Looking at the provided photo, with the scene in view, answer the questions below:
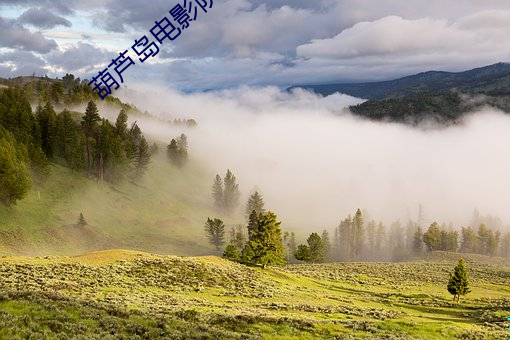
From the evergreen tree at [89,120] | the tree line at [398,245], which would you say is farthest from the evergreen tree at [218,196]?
the evergreen tree at [89,120]

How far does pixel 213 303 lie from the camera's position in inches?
1609

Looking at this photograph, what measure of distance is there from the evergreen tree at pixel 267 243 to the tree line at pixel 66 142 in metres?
68.5

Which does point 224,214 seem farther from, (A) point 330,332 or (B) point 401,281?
(A) point 330,332

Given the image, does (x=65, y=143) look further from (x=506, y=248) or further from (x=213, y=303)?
(x=506, y=248)

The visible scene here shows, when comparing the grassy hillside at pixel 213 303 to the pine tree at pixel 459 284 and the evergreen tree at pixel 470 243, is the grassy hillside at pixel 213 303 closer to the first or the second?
the pine tree at pixel 459 284

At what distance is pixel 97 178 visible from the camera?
5517 inches

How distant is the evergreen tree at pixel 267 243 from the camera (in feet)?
232

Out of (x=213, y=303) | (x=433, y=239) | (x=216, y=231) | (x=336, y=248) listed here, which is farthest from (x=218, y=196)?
(x=213, y=303)

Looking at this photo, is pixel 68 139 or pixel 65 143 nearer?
pixel 68 139

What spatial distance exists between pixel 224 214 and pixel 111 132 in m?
60.0

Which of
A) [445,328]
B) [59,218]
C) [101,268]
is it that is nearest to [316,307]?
[445,328]

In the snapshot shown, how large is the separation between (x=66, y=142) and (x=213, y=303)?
115 m

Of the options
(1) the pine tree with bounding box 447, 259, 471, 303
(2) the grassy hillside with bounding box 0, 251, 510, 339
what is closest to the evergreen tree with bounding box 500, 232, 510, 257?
(2) the grassy hillside with bounding box 0, 251, 510, 339

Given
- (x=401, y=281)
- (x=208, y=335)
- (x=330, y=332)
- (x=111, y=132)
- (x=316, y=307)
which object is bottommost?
(x=401, y=281)
